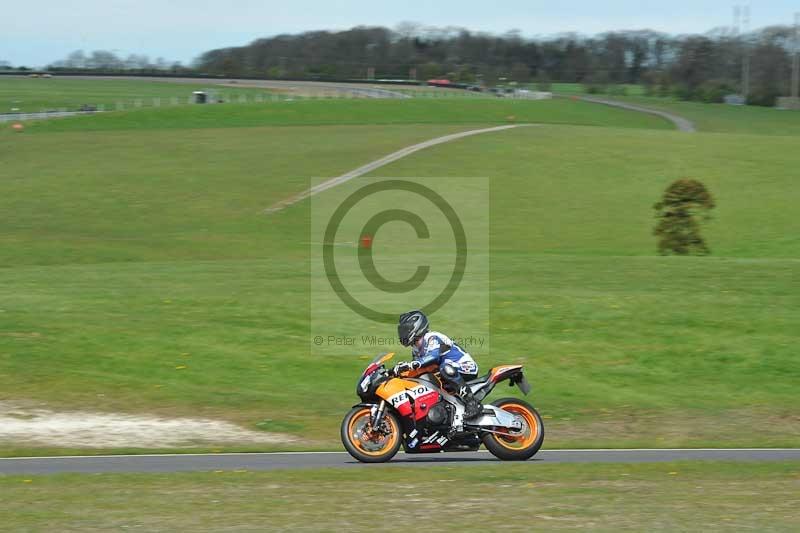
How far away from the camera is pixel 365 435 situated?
45.8ft

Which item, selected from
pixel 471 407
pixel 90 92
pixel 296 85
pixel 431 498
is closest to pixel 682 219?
pixel 471 407

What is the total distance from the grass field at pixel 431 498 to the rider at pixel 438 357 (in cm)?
101

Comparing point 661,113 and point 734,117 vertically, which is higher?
point 661,113

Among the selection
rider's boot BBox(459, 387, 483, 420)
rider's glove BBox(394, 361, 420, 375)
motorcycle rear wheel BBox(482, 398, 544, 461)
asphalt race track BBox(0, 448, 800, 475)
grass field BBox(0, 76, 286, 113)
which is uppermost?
grass field BBox(0, 76, 286, 113)

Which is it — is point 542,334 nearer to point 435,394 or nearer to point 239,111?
point 435,394

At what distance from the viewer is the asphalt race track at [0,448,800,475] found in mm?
Answer: 13875

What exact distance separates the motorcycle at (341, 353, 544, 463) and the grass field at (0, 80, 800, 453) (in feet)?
7.36

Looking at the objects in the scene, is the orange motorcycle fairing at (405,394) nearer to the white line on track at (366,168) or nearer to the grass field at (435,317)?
the grass field at (435,317)

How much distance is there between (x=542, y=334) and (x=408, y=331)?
8.96 metres

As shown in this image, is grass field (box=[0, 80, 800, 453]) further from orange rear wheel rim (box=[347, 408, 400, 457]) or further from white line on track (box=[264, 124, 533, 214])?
orange rear wheel rim (box=[347, 408, 400, 457])

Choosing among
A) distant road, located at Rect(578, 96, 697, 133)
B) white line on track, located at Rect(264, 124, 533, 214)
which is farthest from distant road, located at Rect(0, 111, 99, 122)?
distant road, located at Rect(578, 96, 697, 133)

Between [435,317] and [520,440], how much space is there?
9.76 m

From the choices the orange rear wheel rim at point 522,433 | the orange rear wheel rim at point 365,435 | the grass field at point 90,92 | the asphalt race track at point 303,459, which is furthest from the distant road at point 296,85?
the orange rear wheel rim at point 365,435

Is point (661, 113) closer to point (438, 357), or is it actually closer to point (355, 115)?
point (355, 115)
